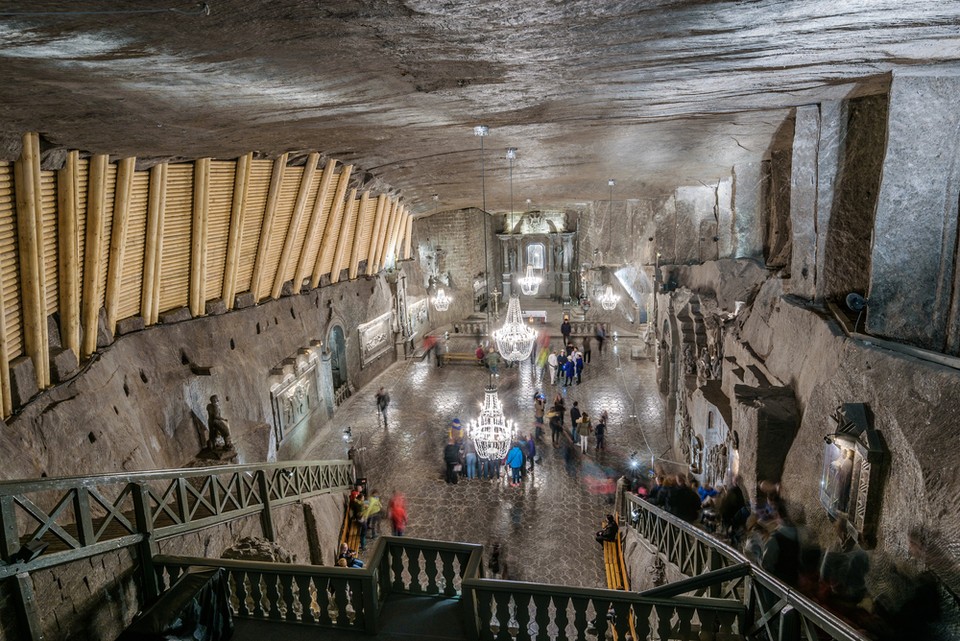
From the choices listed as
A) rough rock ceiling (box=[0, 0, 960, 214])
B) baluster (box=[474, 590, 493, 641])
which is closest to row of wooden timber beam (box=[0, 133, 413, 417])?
rough rock ceiling (box=[0, 0, 960, 214])

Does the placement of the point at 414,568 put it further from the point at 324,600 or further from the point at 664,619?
the point at 664,619

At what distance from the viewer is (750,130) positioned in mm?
7883

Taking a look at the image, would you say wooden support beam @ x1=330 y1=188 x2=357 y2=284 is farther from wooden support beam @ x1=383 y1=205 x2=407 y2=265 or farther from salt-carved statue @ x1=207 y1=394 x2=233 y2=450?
salt-carved statue @ x1=207 y1=394 x2=233 y2=450

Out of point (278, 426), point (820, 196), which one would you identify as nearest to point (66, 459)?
point (278, 426)

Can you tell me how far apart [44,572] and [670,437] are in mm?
11130

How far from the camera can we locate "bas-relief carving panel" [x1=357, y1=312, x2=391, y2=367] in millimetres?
15125

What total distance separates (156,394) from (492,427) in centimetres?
498

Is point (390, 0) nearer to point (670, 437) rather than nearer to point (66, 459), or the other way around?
point (66, 459)

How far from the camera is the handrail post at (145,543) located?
379cm

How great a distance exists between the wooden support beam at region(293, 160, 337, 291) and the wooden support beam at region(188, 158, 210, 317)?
251cm

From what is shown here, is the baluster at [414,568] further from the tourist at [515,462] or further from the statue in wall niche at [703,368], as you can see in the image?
the statue in wall niche at [703,368]

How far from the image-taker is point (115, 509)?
3.63 metres

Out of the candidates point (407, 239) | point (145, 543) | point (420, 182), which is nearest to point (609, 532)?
point (145, 543)

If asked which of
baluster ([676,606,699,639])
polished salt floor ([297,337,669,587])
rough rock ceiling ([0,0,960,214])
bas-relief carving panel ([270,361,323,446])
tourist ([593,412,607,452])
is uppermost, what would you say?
rough rock ceiling ([0,0,960,214])
